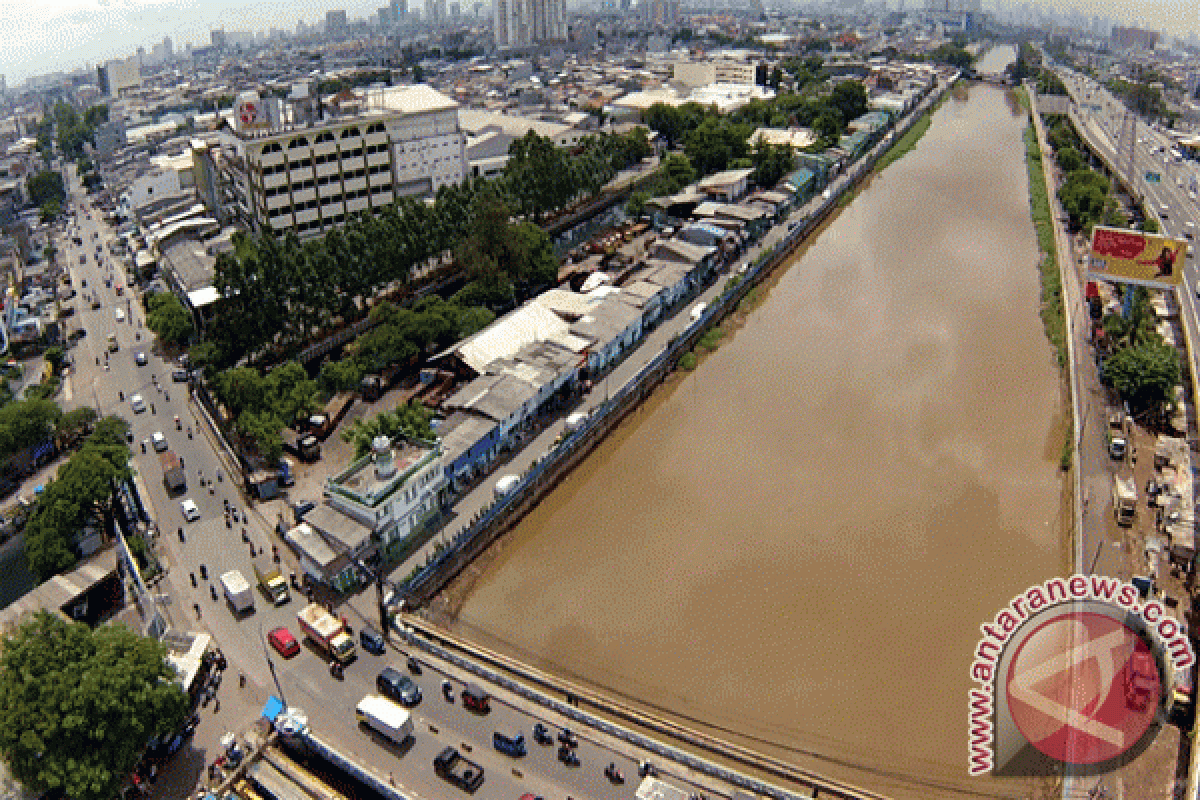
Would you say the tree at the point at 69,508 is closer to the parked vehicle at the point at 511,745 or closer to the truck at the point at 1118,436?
the parked vehicle at the point at 511,745

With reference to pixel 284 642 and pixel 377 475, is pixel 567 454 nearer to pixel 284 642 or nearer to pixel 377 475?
pixel 377 475

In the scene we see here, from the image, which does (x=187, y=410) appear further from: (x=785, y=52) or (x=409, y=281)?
(x=785, y=52)

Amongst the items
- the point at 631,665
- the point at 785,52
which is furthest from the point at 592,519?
the point at 785,52

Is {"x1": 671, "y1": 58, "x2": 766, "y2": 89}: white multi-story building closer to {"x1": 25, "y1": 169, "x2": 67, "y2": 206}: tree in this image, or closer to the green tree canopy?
{"x1": 25, "y1": 169, "x2": 67, "y2": 206}: tree

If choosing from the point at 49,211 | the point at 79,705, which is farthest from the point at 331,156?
the point at 79,705

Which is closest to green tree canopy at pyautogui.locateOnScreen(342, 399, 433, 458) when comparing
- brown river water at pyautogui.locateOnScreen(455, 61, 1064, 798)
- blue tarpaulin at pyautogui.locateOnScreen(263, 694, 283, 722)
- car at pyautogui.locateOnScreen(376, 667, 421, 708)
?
brown river water at pyautogui.locateOnScreen(455, 61, 1064, 798)
